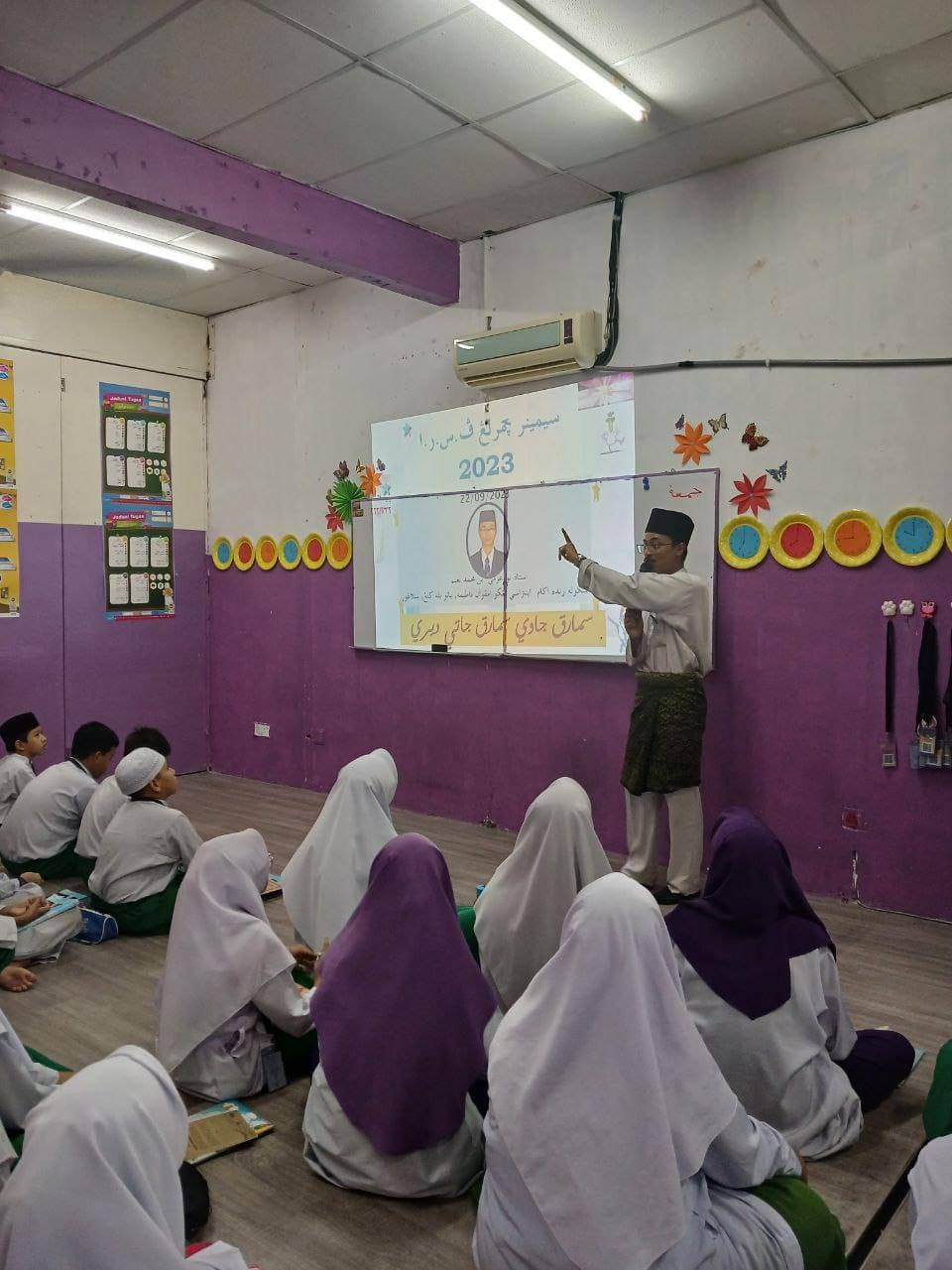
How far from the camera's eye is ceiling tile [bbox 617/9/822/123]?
3.23 metres

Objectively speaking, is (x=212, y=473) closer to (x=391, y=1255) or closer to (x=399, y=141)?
(x=399, y=141)

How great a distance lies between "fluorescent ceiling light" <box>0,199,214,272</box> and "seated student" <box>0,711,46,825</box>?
2394 mm

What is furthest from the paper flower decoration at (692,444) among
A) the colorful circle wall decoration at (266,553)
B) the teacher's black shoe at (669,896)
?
the colorful circle wall decoration at (266,553)

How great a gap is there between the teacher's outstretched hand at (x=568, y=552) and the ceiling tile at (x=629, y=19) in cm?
191

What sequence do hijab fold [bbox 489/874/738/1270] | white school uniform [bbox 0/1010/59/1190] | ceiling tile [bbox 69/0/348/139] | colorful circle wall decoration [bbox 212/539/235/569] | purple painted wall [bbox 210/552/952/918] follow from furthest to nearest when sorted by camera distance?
colorful circle wall decoration [bbox 212/539/235/569], purple painted wall [bbox 210/552/952/918], ceiling tile [bbox 69/0/348/139], white school uniform [bbox 0/1010/59/1190], hijab fold [bbox 489/874/738/1270]

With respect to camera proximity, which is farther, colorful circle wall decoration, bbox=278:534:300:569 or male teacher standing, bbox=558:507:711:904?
colorful circle wall decoration, bbox=278:534:300:569

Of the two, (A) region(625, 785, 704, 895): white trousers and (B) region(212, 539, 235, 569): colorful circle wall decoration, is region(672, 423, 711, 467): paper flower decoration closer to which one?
(A) region(625, 785, 704, 895): white trousers

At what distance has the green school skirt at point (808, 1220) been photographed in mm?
1676

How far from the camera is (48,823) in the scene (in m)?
4.21

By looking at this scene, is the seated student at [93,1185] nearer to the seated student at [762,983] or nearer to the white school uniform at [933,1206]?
the white school uniform at [933,1206]

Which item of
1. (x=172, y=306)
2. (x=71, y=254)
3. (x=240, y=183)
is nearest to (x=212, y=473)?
(x=172, y=306)

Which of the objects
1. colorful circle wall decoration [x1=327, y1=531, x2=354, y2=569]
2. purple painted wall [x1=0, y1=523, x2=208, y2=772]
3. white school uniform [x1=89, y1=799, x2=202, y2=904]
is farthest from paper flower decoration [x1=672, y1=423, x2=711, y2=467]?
purple painted wall [x1=0, y1=523, x2=208, y2=772]

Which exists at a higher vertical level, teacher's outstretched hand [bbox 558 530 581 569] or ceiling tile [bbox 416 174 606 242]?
ceiling tile [bbox 416 174 606 242]

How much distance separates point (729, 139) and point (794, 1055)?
11.2ft
